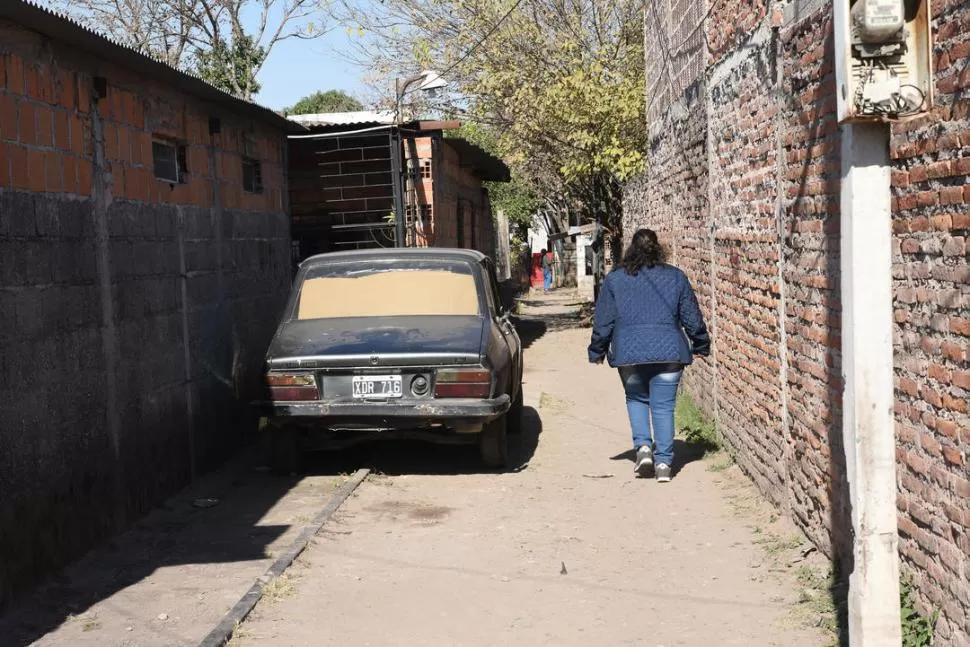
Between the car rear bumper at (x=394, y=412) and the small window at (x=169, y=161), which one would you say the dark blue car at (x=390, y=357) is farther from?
the small window at (x=169, y=161)

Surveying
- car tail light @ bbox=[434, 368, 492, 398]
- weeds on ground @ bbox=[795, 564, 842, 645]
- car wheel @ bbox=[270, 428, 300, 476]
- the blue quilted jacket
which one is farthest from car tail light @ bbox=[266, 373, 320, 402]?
weeds on ground @ bbox=[795, 564, 842, 645]

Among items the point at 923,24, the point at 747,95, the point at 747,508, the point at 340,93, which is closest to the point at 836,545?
the point at 747,508

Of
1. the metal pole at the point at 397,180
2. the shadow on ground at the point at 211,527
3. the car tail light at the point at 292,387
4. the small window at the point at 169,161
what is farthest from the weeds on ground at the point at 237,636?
the metal pole at the point at 397,180

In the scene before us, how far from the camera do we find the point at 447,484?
8.79m

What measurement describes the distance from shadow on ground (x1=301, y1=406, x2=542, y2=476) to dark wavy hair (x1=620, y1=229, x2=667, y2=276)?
186 cm

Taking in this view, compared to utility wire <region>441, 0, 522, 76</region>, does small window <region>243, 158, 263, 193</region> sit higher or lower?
lower

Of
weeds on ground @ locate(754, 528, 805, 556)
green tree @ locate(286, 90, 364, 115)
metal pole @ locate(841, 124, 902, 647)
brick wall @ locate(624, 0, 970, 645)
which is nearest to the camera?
metal pole @ locate(841, 124, 902, 647)

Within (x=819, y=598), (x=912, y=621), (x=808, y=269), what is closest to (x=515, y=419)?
(x=808, y=269)

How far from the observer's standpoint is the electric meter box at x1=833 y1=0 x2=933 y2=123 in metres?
3.92

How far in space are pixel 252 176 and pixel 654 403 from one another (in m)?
4.85

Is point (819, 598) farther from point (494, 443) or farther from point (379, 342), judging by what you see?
point (379, 342)

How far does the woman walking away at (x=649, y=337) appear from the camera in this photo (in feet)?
27.8

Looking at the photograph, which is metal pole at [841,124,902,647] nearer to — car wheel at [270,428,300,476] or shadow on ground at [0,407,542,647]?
shadow on ground at [0,407,542,647]

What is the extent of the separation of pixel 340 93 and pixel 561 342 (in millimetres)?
33665
